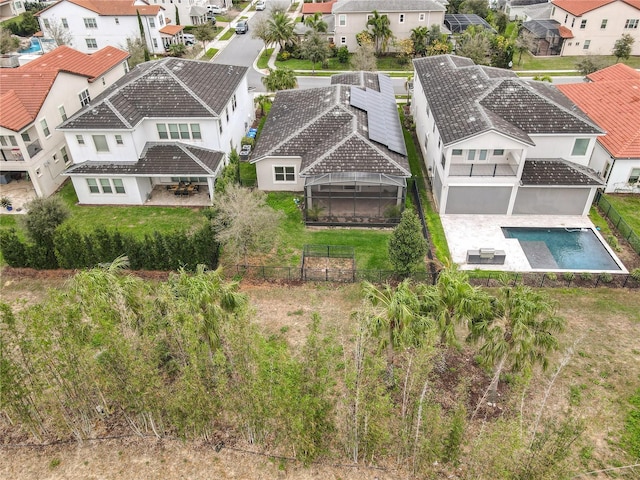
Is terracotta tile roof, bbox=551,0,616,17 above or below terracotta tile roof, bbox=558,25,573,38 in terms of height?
above

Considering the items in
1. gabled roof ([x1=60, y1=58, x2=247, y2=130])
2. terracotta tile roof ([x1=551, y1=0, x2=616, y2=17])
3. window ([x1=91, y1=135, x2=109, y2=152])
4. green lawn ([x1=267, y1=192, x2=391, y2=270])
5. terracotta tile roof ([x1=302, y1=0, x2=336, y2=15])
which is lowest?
green lawn ([x1=267, y1=192, x2=391, y2=270])

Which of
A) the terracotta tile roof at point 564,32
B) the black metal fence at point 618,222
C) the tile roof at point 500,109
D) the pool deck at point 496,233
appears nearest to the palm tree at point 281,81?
the tile roof at point 500,109

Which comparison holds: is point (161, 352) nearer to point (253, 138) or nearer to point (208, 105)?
point (208, 105)

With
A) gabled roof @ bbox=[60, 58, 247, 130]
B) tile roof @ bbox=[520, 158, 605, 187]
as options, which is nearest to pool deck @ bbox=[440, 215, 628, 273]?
tile roof @ bbox=[520, 158, 605, 187]

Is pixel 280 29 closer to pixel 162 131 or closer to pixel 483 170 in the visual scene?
pixel 162 131

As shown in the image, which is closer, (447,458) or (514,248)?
(447,458)

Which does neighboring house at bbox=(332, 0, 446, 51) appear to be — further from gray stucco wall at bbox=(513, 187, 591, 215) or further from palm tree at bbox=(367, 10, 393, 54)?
gray stucco wall at bbox=(513, 187, 591, 215)

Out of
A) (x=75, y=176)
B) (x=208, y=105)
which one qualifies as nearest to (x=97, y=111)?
(x=75, y=176)
